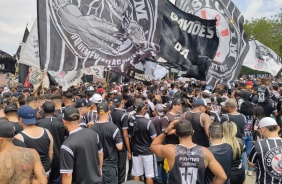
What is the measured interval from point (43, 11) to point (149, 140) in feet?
11.6

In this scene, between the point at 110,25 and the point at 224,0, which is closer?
the point at 110,25

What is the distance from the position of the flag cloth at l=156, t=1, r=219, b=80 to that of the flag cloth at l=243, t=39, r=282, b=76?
631 centimetres

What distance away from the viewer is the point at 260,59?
15695mm

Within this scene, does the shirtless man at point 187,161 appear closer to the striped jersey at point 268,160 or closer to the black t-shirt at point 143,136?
the striped jersey at point 268,160

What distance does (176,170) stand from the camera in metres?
3.74

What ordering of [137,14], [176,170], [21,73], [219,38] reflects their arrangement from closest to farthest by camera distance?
1. [176,170]
2. [137,14]
3. [219,38]
4. [21,73]

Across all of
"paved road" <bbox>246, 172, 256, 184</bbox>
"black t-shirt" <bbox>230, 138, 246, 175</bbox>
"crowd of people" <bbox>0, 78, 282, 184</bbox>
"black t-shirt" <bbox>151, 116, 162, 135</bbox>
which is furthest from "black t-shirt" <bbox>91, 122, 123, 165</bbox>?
"paved road" <bbox>246, 172, 256, 184</bbox>

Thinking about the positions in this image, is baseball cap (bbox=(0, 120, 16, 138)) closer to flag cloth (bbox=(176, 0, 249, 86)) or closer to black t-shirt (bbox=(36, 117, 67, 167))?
black t-shirt (bbox=(36, 117, 67, 167))

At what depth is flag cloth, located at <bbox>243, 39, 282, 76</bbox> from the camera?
15.5m

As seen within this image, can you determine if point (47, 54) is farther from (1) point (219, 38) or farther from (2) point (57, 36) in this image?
(1) point (219, 38)

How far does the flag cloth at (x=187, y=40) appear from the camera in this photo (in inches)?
384

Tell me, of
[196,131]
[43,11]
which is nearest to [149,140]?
[196,131]

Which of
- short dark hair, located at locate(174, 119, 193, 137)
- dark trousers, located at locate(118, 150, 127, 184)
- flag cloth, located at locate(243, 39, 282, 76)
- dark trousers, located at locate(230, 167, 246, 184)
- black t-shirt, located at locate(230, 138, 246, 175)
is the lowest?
dark trousers, located at locate(118, 150, 127, 184)

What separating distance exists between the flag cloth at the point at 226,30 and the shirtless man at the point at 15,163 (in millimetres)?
7826
